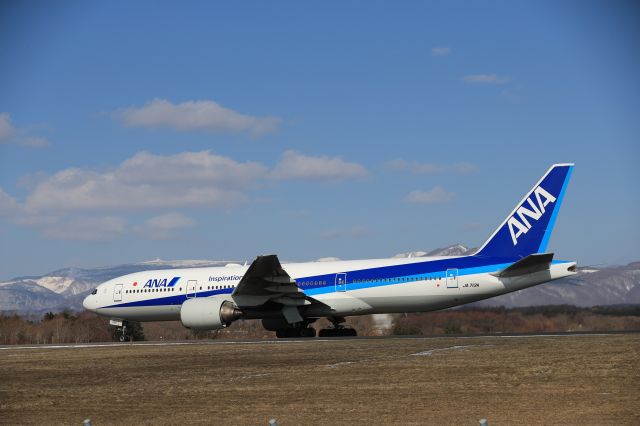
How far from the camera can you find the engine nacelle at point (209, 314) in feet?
112

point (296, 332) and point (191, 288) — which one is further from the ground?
point (191, 288)

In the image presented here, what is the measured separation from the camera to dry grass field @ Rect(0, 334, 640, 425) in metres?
14.4

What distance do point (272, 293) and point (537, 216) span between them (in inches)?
431

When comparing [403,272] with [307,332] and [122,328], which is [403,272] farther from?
[122,328]

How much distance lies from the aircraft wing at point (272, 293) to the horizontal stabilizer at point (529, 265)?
7.94 m

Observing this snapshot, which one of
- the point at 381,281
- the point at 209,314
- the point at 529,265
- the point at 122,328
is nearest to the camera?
the point at 529,265

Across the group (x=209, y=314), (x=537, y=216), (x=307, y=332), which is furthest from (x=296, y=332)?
(x=537, y=216)

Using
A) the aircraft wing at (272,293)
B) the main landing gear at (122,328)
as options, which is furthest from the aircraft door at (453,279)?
the main landing gear at (122,328)

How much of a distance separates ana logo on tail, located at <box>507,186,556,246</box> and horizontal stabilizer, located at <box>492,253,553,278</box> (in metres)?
1.63

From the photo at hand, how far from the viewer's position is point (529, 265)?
106 ft

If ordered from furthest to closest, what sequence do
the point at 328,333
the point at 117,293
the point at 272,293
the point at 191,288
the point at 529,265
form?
the point at 117,293 < the point at 191,288 < the point at 328,333 < the point at 272,293 < the point at 529,265

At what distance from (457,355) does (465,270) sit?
1232 cm

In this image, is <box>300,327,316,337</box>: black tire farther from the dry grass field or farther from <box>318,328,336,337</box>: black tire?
the dry grass field

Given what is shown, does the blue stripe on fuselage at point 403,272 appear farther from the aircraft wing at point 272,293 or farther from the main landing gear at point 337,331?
the main landing gear at point 337,331
